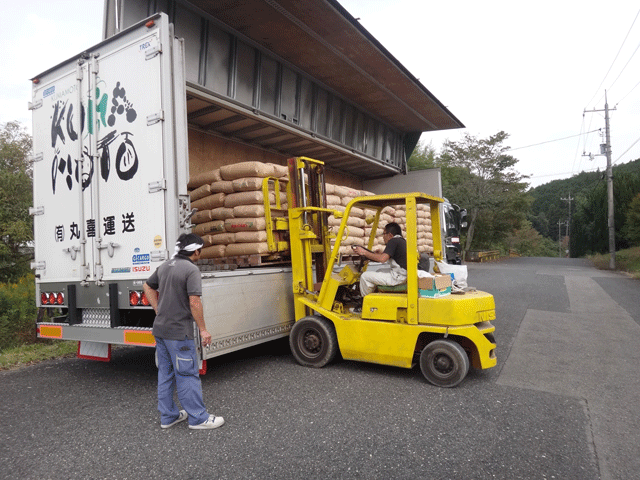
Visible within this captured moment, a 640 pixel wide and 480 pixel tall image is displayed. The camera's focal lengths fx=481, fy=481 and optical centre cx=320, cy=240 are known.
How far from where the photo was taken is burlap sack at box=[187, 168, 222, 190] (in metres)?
6.44

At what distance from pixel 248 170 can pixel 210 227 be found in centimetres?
96

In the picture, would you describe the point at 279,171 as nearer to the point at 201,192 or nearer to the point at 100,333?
the point at 201,192

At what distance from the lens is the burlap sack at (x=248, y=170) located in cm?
609

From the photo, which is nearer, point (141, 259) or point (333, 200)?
point (141, 259)

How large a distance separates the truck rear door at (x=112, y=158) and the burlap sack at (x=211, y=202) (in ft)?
5.34

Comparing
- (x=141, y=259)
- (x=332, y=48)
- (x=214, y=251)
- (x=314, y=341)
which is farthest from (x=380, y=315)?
(x=332, y=48)

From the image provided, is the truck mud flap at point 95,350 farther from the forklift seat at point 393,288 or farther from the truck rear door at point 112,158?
the forklift seat at point 393,288

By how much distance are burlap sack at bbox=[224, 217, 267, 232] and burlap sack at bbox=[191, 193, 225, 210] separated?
1.25 feet

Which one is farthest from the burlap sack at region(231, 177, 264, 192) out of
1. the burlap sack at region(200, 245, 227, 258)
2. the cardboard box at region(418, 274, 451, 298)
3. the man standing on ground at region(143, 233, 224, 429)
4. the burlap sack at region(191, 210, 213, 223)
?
the cardboard box at region(418, 274, 451, 298)

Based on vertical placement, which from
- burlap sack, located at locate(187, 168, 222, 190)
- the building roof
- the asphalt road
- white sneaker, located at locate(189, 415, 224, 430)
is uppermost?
the building roof

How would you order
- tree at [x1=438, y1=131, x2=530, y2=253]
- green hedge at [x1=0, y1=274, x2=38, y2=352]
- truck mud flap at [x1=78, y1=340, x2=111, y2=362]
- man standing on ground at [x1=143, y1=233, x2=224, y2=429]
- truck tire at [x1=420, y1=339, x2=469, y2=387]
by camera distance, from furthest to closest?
tree at [x1=438, y1=131, x2=530, y2=253]
green hedge at [x1=0, y1=274, x2=38, y2=352]
truck mud flap at [x1=78, y1=340, x2=111, y2=362]
truck tire at [x1=420, y1=339, x2=469, y2=387]
man standing on ground at [x1=143, y1=233, x2=224, y2=429]

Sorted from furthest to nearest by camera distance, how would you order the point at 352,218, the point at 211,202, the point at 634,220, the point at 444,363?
the point at 634,220 → the point at 352,218 → the point at 211,202 → the point at 444,363

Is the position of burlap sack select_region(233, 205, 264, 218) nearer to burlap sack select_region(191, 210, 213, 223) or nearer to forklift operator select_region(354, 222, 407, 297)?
burlap sack select_region(191, 210, 213, 223)

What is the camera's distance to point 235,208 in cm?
607
